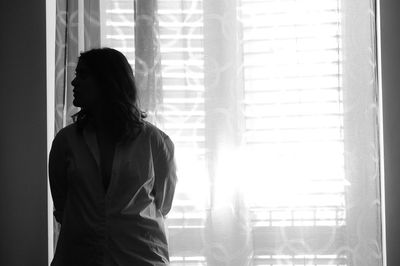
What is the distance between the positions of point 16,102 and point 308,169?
4.21ft

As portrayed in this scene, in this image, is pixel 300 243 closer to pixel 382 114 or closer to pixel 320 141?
pixel 320 141

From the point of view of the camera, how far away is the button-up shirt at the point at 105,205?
1540 mm

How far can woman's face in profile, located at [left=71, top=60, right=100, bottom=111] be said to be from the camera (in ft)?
5.31

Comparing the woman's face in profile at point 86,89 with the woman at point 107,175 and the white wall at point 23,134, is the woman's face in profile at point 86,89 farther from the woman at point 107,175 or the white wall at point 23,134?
the white wall at point 23,134

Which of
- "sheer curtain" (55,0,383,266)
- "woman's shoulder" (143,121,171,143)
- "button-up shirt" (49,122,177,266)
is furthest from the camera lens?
"sheer curtain" (55,0,383,266)

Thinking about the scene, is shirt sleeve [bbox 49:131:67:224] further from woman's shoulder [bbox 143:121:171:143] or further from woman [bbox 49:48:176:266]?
woman's shoulder [bbox 143:121:171:143]

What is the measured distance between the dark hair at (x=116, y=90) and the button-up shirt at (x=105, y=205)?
0.04m

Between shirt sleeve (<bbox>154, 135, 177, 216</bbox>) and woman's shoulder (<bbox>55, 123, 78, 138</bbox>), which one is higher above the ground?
woman's shoulder (<bbox>55, 123, 78, 138</bbox>)

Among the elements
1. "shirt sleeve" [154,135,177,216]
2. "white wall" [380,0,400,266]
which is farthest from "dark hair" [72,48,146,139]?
"white wall" [380,0,400,266]

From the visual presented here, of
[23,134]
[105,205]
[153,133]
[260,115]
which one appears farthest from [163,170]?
[23,134]

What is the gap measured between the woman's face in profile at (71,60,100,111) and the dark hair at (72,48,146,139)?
1cm

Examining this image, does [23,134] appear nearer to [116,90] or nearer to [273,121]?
[116,90]

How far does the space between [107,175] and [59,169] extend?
174 mm

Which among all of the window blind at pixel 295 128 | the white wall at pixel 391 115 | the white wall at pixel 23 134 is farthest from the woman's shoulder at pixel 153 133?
the white wall at pixel 391 115
